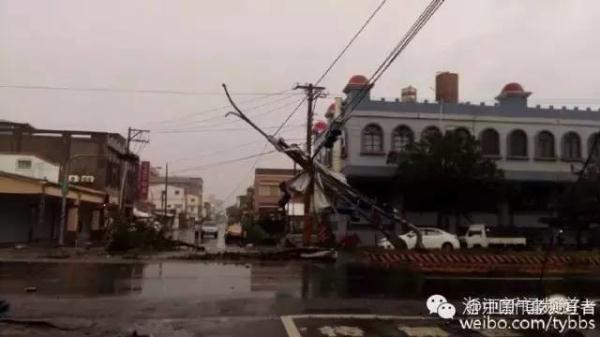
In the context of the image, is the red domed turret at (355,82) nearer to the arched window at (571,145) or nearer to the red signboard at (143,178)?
the arched window at (571,145)

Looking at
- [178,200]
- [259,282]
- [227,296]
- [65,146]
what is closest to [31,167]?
[65,146]

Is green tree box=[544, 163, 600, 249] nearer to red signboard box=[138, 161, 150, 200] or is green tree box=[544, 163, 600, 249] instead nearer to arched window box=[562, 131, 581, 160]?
arched window box=[562, 131, 581, 160]

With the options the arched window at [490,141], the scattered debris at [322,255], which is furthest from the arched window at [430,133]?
the scattered debris at [322,255]

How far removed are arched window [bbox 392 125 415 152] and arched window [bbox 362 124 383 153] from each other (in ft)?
3.35

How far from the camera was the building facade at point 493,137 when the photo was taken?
4894 centimetres

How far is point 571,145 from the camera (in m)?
52.1

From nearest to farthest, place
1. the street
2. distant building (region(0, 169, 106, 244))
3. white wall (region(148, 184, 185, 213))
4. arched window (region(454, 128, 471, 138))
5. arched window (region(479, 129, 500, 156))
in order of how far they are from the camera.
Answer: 1. the street
2. distant building (region(0, 169, 106, 244))
3. arched window (region(454, 128, 471, 138))
4. arched window (region(479, 129, 500, 156))
5. white wall (region(148, 184, 185, 213))

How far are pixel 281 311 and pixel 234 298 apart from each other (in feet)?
8.61

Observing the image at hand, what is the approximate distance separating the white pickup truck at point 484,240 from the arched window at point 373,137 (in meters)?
9.57

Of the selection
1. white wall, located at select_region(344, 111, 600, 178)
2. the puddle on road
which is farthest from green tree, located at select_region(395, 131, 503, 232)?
the puddle on road

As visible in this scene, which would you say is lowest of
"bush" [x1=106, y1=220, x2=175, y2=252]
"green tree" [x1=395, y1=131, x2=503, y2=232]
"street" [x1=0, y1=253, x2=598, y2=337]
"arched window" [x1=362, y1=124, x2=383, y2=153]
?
"street" [x1=0, y1=253, x2=598, y2=337]

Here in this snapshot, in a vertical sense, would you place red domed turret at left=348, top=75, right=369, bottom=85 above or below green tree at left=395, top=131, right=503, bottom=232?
above

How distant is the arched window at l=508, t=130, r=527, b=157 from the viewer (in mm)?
51188

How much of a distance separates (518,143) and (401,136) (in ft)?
30.9
